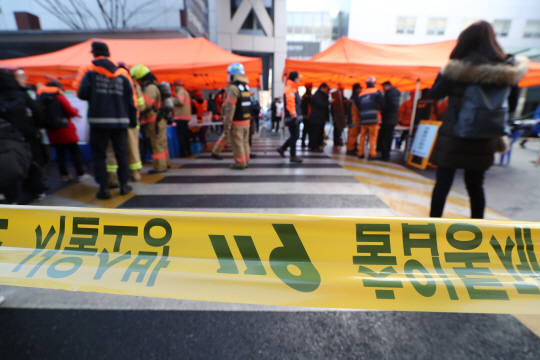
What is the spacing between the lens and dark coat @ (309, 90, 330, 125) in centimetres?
824

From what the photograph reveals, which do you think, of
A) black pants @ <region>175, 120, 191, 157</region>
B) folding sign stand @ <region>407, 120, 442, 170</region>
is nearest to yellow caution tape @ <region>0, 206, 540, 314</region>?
folding sign stand @ <region>407, 120, 442, 170</region>

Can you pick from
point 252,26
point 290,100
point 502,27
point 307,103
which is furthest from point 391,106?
point 502,27

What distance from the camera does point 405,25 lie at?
25547 millimetres

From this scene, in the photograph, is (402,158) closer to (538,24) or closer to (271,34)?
(271,34)

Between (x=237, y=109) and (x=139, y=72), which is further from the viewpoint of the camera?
(x=237, y=109)

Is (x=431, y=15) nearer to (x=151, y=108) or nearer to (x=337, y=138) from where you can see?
(x=337, y=138)

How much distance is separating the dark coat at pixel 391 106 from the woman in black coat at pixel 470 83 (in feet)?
16.2

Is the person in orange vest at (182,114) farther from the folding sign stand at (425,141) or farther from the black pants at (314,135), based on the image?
the folding sign stand at (425,141)

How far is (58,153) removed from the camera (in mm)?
4824

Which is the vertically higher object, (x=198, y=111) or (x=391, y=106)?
(x=391, y=106)

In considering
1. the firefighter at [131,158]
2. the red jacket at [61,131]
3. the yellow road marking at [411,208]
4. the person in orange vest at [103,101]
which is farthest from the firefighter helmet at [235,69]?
the yellow road marking at [411,208]

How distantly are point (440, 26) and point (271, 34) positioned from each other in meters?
18.3

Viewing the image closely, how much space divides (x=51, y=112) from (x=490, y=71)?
6.13m

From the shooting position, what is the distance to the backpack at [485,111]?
203 cm
